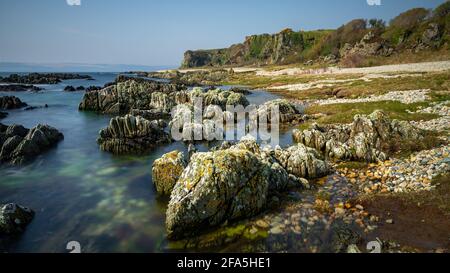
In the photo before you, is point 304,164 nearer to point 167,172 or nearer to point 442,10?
point 167,172

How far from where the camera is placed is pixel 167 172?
17688 mm

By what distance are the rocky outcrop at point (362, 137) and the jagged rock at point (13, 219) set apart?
1952cm

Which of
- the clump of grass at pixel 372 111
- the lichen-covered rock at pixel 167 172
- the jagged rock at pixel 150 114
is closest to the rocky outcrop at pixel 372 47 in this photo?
the clump of grass at pixel 372 111

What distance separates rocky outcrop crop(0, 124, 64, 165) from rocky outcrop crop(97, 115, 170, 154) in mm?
4966

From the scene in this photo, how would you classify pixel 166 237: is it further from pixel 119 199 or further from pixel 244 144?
pixel 244 144

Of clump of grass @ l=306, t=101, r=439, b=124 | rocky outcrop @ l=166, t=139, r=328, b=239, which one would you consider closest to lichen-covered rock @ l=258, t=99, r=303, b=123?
clump of grass @ l=306, t=101, r=439, b=124

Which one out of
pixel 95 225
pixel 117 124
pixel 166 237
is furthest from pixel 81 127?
pixel 166 237

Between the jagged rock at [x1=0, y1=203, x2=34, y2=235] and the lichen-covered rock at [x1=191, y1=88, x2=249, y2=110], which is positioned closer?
the jagged rock at [x1=0, y1=203, x2=34, y2=235]

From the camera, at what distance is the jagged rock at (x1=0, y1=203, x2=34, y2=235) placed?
1345 centimetres

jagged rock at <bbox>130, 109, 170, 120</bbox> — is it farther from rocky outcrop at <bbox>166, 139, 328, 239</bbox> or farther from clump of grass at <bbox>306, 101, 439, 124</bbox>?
rocky outcrop at <bbox>166, 139, 328, 239</bbox>

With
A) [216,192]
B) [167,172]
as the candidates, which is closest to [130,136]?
[167,172]

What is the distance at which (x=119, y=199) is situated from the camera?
17234mm

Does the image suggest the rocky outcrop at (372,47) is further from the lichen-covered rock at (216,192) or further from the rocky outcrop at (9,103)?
the lichen-covered rock at (216,192)

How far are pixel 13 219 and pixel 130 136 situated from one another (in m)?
15.4
